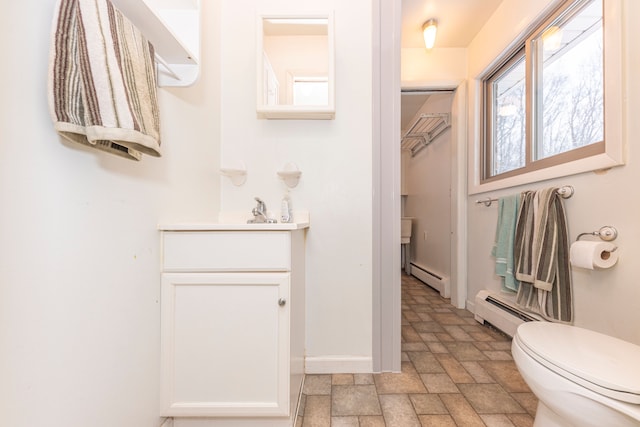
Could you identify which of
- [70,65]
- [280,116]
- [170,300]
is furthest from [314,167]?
[70,65]

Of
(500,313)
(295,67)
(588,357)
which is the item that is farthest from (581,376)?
(295,67)

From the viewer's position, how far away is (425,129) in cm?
311

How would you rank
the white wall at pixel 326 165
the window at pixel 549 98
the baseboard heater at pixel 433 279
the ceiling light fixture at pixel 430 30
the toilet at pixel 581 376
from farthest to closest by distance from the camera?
the baseboard heater at pixel 433 279, the ceiling light fixture at pixel 430 30, the white wall at pixel 326 165, the window at pixel 549 98, the toilet at pixel 581 376

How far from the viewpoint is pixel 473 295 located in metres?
2.24

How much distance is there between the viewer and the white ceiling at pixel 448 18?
6.17ft

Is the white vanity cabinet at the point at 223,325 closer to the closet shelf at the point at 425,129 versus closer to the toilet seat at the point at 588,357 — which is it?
the toilet seat at the point at 588,357

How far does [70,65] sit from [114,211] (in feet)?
1.21

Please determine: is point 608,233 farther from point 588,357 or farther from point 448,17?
point 448,17

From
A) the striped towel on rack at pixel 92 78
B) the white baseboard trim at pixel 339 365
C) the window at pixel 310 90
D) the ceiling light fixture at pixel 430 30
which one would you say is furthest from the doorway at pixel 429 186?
the striped towel on rack at pixel 92 78

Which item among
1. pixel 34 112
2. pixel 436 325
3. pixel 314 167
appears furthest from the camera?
pixel 436 325

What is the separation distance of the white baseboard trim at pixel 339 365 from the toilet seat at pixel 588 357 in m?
0.75

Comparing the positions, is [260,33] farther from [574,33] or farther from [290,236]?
[574,33]

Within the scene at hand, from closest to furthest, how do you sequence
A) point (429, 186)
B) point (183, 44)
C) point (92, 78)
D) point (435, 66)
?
point (92, 78) < point (183, 44) < point (435, 66) < point (429, 186)

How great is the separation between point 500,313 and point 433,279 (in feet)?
3.59
